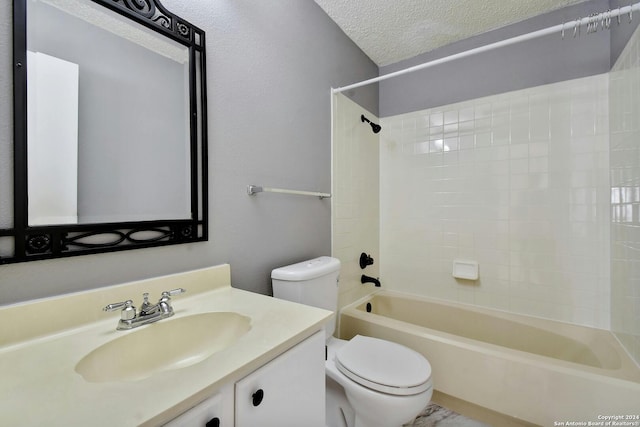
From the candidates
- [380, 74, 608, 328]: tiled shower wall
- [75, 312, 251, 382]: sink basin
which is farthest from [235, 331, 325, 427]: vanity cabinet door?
[380, 74, 608, 328]: tiled shower wall

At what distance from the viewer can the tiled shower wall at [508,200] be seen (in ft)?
5.41

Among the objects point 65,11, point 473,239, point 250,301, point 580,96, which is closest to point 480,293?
point 473,239

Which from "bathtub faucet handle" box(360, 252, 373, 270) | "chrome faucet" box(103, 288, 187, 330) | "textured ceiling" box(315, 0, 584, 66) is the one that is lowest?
"bathtub faucet handle" box(360, 252, 373, 270)

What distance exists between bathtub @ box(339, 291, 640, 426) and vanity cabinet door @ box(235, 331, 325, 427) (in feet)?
3.18

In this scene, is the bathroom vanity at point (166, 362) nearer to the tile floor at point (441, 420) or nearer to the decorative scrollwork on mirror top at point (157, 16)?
the decorative scrollwork on mirror top at point (157, 16)

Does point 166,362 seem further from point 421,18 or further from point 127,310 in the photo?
point 421,18

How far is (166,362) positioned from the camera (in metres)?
0.82

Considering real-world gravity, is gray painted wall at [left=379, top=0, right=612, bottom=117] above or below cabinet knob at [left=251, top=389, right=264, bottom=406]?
above

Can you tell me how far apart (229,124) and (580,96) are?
208cm

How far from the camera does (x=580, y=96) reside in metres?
1.68

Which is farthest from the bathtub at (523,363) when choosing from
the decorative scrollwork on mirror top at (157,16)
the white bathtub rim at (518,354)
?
the decorative scrollwork on mirror top at (157,16)

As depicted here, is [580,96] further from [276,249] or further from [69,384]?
[69,384]

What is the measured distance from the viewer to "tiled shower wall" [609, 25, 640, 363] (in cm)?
126

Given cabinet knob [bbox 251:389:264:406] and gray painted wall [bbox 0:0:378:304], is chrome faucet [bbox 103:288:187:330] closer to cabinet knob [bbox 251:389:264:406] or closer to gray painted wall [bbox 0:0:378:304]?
gray painted wall [bbox 0:0:378:304]
